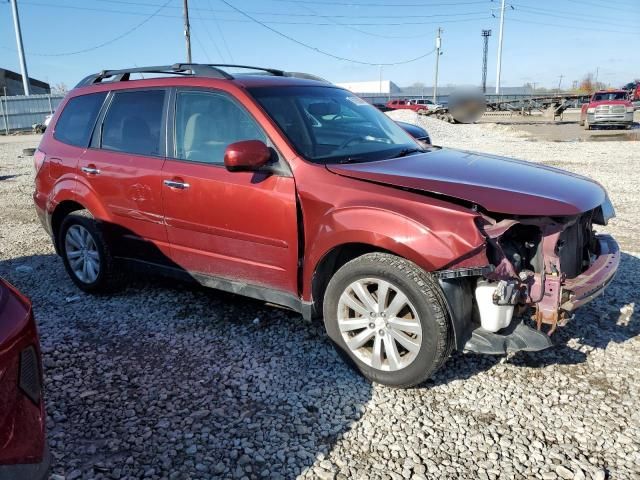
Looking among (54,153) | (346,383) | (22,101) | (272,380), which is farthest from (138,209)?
(22,101)

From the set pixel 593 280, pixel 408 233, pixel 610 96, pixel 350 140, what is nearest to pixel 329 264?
pixel 408 233

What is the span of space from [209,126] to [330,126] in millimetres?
922

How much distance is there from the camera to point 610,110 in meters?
26.2

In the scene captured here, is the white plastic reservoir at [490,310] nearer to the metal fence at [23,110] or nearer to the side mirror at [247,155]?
the side mirror at [247,155]

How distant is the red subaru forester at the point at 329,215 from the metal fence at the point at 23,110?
102 feet

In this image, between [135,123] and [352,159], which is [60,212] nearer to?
[135,123]

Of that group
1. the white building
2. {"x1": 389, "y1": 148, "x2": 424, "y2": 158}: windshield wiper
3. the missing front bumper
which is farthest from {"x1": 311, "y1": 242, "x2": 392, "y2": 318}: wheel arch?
the white building

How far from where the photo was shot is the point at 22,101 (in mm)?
32531

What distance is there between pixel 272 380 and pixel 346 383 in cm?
48

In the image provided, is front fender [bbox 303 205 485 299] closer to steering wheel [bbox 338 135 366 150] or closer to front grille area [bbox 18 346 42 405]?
steering wheel [bbox 338 135 366 150]

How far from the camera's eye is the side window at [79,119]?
4959 mm

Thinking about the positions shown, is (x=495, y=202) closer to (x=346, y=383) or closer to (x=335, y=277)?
(x=335, y=277)

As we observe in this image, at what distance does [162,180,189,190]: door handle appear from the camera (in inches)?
160

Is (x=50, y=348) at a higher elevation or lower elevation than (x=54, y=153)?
lower
